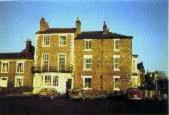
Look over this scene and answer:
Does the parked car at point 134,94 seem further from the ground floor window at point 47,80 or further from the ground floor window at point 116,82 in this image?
the ground floor window at point 47,80

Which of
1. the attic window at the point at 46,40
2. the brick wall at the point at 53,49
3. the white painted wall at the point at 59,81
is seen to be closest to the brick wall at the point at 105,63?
the white painted wall at the point at 59,81

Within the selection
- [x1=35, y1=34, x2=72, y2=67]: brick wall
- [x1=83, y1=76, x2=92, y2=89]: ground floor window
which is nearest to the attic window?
[x1=35, y1=34, x2=72, y2=67]: brick wall

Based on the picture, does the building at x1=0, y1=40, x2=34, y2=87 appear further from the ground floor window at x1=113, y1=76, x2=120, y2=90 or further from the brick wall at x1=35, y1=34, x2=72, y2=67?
the ground floor window at x1=113, y1=76, x2=120, y2=90

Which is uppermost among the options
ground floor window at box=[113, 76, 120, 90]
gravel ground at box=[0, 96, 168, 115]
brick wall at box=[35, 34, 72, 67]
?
brick wall at box=[35, 34, 72, 67]

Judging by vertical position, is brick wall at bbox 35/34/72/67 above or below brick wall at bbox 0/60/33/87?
above

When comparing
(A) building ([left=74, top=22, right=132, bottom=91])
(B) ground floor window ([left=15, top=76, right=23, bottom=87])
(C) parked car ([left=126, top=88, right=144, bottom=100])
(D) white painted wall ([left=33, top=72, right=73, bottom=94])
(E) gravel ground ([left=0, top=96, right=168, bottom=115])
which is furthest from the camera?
(D) white painted wall ([left=33, top=72, right=73, bottom=94])

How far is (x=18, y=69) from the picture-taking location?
23.1m

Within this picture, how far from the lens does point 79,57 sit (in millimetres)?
21047

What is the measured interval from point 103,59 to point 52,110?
22.1 feet

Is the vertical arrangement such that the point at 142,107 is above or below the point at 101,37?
Result: below

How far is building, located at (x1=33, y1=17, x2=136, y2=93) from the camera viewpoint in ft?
63.5

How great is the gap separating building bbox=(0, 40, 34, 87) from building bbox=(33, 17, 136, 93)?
673 millimetres

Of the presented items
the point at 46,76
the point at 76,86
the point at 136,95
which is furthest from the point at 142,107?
the point at 46,76

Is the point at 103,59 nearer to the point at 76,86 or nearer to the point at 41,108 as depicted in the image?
the point at 76,86
